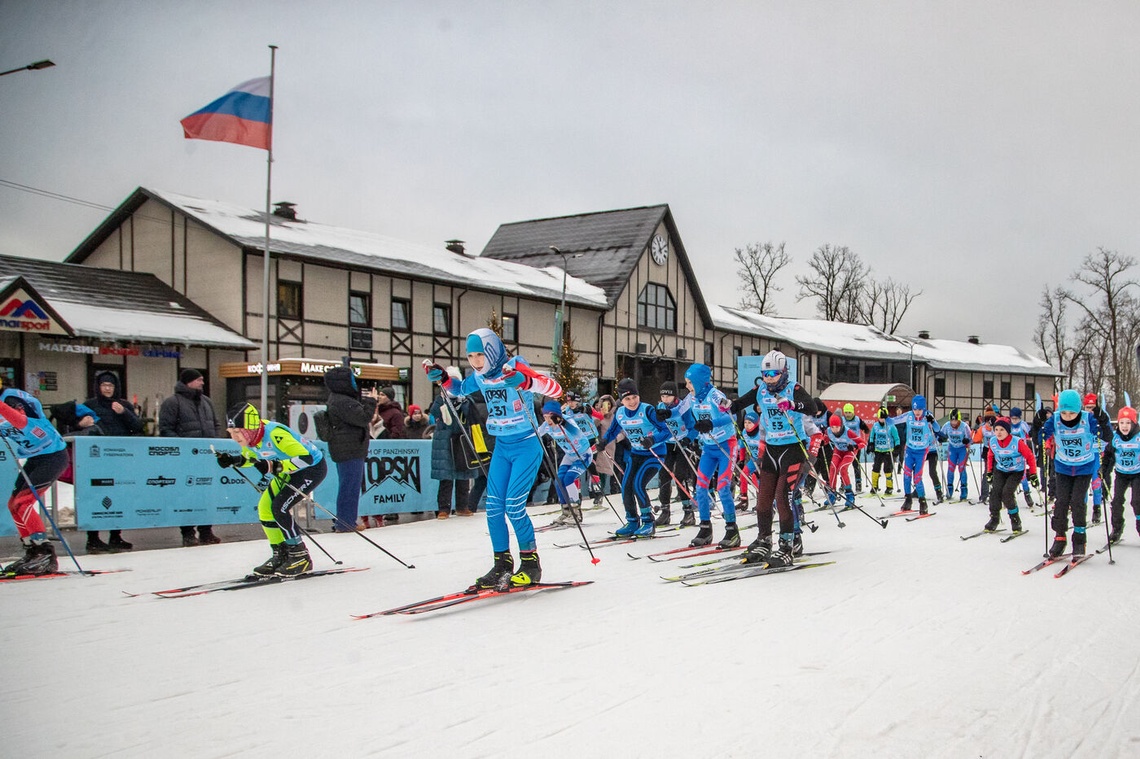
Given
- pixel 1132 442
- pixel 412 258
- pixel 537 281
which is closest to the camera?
pixel 1132 442

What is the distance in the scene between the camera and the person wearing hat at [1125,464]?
413 inches

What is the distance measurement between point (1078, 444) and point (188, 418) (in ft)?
32.6

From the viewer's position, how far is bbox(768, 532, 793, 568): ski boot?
8500 mm

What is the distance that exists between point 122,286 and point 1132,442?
80.0ft

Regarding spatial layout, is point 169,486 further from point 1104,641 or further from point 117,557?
point 1104,641

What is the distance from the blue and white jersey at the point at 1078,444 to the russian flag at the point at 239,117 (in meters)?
14.8

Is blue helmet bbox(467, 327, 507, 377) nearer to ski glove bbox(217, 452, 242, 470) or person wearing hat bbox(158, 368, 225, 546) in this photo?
ski glove bbox(217, 452, 242, 470)

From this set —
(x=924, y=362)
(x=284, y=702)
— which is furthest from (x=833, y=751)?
(x=924, y=362)

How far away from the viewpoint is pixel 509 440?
24.0 feet

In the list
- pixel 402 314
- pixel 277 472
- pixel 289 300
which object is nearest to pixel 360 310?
pixel 402 314

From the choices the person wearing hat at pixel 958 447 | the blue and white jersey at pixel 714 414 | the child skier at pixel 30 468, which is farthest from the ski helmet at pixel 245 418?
the person wearing hat at pixel 958 447

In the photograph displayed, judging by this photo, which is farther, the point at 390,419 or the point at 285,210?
the point at 285,210

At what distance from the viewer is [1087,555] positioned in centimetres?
954

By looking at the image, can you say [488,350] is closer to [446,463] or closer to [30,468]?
[30,468]
